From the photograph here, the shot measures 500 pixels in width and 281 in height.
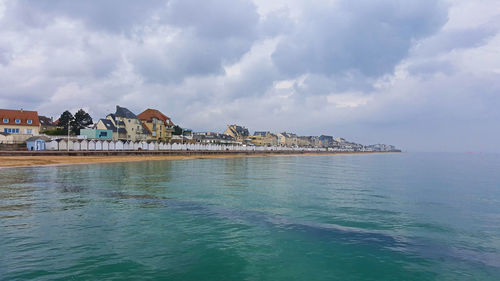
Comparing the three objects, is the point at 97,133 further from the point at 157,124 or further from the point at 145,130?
the point at 157,124

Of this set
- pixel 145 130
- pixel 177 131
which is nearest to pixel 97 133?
pixel 145 130

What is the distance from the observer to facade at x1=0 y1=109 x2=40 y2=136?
72.4 m

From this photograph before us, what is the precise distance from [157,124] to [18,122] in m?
45.2

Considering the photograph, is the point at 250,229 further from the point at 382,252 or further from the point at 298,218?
the point at 382,252

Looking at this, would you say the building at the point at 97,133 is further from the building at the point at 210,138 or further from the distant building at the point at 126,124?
the building at the point at 210,138

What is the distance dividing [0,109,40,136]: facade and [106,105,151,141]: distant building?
22.3 meters

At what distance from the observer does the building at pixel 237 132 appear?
551 ft

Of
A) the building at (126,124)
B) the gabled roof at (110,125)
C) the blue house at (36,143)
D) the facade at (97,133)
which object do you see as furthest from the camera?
the building at (126,124)

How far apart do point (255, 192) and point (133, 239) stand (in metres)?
13.3

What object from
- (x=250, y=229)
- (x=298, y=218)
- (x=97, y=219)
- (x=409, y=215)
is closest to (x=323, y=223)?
(x=298, y=218)

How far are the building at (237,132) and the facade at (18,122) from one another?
3954 inches

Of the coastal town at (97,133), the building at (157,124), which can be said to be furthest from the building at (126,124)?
the building at (157,124)

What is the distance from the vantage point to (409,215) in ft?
56.7

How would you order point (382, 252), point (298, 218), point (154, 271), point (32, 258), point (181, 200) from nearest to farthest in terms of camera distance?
1. point (154, 271)
2. point (32, 258)
3. point (382, 252)
4. point (298, 218)
5. point (181, 200)
